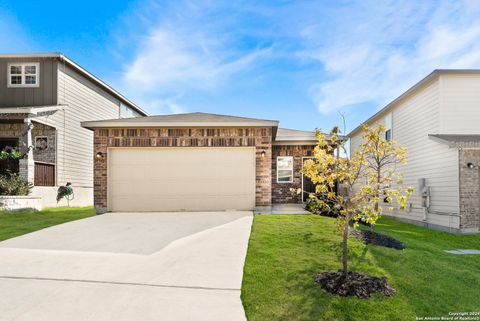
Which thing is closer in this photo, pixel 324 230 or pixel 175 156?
pixel 324 230

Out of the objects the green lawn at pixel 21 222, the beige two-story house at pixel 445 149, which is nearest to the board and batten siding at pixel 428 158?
the beige two-story house at pixel 445 149

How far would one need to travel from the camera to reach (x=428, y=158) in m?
12.9

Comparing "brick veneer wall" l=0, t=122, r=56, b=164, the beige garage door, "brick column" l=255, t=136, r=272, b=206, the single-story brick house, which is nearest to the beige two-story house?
"brick column" l=255, t=136, r=272, b=206

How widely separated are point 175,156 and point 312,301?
8493 millimetres

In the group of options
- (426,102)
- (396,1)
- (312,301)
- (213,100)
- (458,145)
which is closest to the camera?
(312,301)

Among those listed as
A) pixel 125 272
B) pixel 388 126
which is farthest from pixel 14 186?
pixel 388 126

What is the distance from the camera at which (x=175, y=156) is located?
12203mm

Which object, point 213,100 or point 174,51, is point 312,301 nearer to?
point 174,51

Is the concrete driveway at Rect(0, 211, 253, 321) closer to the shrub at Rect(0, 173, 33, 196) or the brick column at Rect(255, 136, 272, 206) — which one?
the brick column at Rect(255, 136, 272, 206)

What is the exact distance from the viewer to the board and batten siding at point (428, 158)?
11.6m

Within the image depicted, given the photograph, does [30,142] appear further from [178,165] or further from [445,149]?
[445,149]

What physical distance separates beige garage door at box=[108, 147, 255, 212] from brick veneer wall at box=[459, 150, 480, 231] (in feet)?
23.1

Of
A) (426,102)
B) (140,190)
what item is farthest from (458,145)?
(140,190)

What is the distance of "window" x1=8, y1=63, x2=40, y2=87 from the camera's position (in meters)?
16.5
